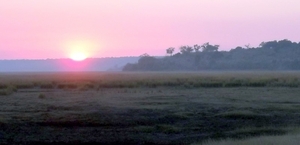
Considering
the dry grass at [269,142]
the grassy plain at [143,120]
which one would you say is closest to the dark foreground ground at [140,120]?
the grassy plain at [143,120]

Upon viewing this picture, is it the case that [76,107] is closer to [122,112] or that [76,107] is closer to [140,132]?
[122,112]

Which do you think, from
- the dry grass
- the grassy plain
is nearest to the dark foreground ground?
the grassy plain

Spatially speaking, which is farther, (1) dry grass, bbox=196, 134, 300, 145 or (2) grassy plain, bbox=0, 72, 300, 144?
(2) grassy plain, bbox=0, 72, 300, 144

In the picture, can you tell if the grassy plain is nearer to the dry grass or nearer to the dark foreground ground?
the dark foreground ground

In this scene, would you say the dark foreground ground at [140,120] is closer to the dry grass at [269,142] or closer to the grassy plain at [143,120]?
the grassy plain at [143,120]

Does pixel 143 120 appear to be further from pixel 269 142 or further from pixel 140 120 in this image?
pixel 269 142

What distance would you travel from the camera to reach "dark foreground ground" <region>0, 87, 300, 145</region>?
86.4 ft

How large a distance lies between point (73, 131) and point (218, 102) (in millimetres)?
17156

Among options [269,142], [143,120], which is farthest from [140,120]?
[269,142]

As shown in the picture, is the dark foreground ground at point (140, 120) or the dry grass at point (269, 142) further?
the dark foreground ground at point (140, 120)

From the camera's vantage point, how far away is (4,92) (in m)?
51.8

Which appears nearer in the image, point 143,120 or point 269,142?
point 269,142

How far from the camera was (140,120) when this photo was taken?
3212cm

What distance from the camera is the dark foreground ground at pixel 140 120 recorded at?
26.3m
